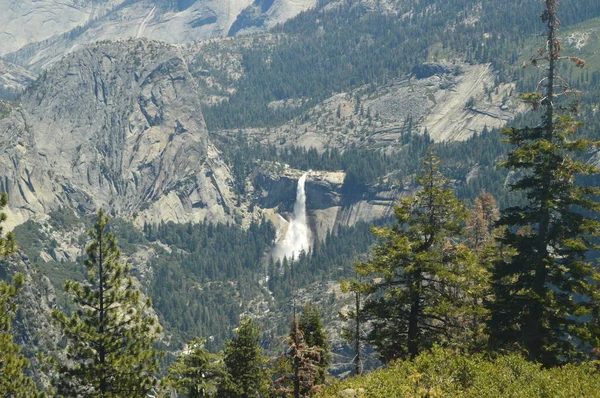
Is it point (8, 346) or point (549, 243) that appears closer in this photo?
point (8, 346)

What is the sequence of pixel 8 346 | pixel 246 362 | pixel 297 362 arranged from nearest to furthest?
pixel 8 346 → pixel 297 362 → pixel 246 362

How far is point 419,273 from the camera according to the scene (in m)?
34.9

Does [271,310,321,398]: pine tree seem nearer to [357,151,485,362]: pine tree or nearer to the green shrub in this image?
[357,151,485,362]: pine tree

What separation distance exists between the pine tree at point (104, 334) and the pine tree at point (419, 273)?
43.4ft

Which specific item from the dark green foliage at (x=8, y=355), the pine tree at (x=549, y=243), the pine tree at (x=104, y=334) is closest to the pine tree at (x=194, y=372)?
the pine tree at (x=104, y=334)

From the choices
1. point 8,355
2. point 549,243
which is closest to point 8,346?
point 8,355

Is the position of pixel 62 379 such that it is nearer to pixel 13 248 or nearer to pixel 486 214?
pixel 13 248

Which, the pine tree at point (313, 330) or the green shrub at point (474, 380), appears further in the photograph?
the pine tree at point (313, 330)

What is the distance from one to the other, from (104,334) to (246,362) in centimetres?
2005

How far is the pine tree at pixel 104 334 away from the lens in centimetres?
3519

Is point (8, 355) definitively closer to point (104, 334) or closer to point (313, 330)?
point (104, 334)

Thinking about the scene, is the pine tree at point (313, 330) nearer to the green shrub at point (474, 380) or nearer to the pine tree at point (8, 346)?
the green shrub at point (474, 380)

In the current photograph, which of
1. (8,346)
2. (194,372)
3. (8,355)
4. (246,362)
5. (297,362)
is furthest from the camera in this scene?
(246,362)

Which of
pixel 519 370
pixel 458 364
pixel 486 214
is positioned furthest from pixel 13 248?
pixel 486 214
